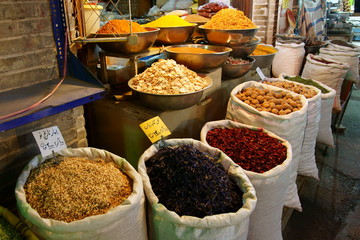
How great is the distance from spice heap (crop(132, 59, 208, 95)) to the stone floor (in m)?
1.47

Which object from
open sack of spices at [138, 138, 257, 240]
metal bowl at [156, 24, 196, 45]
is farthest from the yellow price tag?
metal bowl at [156, 24, 196, 45]

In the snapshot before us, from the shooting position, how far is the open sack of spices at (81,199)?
3.53 feet

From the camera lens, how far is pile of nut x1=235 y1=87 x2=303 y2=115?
2.17m

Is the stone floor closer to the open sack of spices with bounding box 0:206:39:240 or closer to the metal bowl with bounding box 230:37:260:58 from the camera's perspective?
the metal bowl with bounding box 230:37:260:58

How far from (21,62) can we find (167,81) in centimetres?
83

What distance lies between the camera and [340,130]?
4.25m

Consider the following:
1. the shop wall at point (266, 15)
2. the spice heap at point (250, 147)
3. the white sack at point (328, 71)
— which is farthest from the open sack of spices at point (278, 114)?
Result: the shop wall at point (266, 15)

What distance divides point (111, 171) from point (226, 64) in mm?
1655

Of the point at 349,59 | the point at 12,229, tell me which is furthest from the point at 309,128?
the point at 12,229

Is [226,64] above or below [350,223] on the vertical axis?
above

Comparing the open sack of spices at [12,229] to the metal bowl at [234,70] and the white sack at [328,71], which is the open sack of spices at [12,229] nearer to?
the metal bowl at [234,70]

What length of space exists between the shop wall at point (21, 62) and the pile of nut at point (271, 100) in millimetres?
1401

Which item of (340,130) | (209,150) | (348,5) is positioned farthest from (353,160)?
(348,5)

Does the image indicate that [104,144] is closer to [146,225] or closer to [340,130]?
[146,225]
